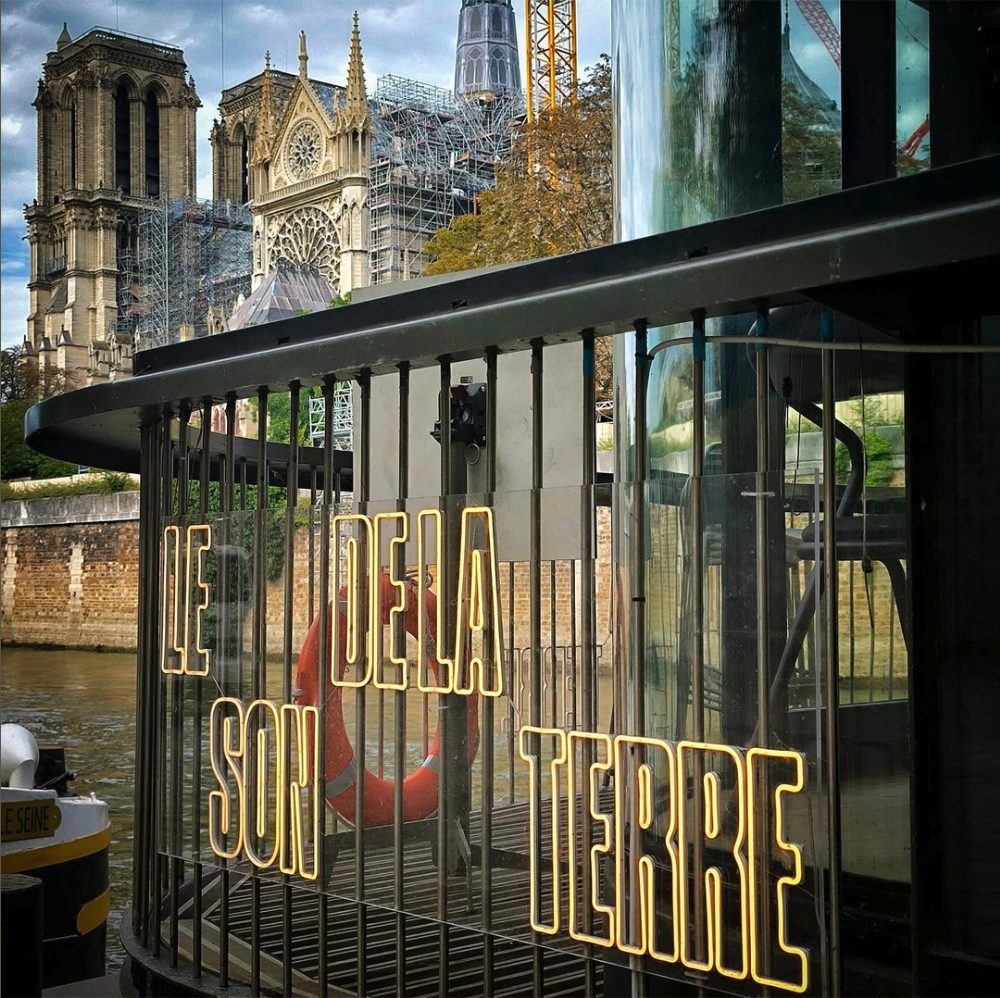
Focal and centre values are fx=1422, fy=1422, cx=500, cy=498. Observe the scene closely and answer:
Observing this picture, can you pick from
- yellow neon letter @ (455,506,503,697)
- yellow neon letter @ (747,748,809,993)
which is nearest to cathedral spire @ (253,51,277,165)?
yellow neon letter @ (455,506,503,697)

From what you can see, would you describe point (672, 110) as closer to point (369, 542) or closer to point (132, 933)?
point (369, 542)

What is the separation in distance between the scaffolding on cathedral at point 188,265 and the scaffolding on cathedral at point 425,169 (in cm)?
1127

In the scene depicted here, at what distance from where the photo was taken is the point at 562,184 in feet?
88.6

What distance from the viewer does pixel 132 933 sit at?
494cm

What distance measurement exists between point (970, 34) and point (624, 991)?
7.64 ft

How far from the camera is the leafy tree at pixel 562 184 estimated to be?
2547 centimetres

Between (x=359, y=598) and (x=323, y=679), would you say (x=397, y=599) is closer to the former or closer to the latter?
(x=359, y=598)

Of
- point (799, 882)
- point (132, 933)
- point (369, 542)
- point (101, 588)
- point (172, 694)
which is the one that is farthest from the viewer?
point (101, 588)

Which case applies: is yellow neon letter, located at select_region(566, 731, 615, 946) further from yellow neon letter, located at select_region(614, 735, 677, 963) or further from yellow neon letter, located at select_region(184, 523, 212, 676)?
Answer: yellow neon letter, located at select_region(184, 523, 212, 676)

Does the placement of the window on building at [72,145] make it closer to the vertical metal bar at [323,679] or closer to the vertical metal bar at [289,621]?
the vertical metal bar at [289,621]

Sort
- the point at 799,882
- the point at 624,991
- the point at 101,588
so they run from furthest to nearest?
the point at 101,588
the point at 624,991
the point at 799,882

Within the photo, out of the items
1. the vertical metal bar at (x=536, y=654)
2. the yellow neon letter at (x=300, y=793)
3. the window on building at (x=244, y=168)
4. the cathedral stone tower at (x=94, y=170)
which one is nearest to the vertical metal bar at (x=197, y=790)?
the yellow neon letter at (x=300, y=793)

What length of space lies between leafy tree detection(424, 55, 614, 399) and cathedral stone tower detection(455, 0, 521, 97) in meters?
55.7

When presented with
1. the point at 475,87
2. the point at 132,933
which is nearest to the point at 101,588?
the point at 132,933
